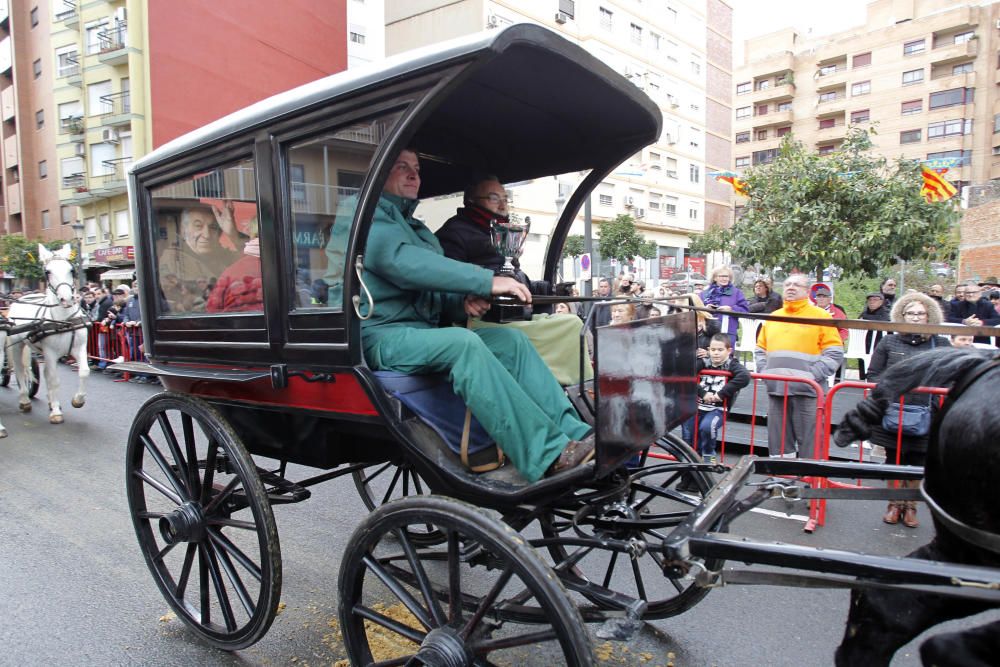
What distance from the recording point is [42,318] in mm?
7961

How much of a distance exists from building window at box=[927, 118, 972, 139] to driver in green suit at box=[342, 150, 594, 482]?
53840mm

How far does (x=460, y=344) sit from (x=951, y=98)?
55.3 m

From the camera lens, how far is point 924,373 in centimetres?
200

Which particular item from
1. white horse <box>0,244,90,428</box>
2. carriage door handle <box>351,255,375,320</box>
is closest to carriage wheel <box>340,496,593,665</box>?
carriage door handle <box>351,255,375,320</box>

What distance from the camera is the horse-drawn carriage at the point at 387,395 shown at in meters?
2.03

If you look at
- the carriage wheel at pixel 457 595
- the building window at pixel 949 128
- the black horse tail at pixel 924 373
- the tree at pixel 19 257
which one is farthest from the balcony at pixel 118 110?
the building window at pixel 949 128

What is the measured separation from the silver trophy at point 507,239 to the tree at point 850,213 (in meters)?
9.62

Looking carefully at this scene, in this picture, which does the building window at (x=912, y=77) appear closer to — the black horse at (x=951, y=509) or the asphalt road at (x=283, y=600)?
the asphalt road at (x=283, y=600)

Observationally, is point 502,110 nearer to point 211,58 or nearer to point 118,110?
point 211,58

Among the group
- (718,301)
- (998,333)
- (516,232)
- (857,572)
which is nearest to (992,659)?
(857,572)

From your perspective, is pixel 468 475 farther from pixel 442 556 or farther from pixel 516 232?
pixel 516 232

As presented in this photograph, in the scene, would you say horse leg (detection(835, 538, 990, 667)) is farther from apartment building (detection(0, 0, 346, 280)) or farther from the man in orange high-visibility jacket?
apartment building (detection(0, 0, 346, 280))

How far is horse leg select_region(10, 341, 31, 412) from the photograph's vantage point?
27.6 ft

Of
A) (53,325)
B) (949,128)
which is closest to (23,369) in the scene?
(53,325)
